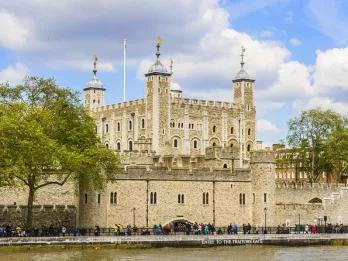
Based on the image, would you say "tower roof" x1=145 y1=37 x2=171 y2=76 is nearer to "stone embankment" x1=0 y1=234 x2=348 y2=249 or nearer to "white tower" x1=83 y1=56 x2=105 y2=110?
"white tower" x1=83 y1=56 x2=105 y2=110

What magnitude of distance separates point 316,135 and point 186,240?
4348 cm

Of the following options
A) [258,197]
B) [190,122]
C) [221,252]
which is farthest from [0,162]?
[190,122]

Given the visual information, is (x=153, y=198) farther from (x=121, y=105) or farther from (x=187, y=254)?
(x=121, y=105)

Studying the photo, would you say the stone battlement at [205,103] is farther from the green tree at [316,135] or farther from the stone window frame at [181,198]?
the stone window frame at [181,198]

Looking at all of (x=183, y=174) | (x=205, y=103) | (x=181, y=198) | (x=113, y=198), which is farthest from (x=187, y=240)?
(x=205, y=103)

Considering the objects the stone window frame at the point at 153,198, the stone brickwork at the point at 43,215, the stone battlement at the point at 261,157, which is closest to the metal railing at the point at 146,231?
the stone brickwork at the point at 43,215

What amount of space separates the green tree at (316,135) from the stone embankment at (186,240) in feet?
114

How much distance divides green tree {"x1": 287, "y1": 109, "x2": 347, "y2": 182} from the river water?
3904 centimetres

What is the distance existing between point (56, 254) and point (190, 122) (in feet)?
→ 232

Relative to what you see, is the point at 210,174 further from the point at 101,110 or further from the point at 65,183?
the point at 101,110

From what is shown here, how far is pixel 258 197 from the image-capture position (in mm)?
75812

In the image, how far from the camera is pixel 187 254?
57.7 meters

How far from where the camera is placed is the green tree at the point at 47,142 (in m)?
60.2

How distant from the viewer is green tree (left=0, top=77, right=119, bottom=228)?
60188mm
